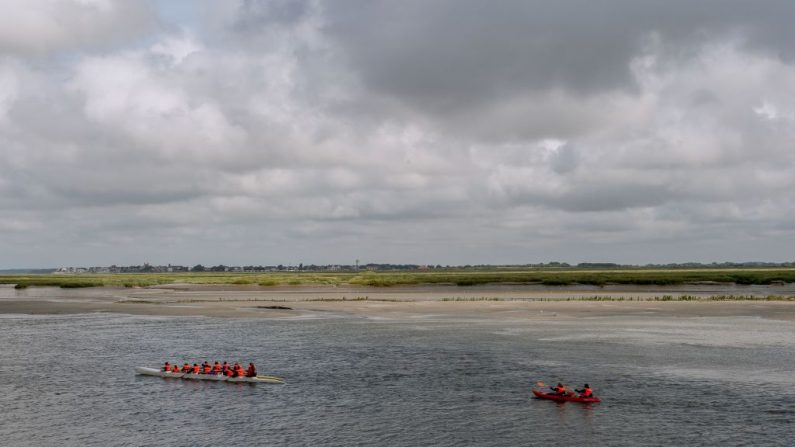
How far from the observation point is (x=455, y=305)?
91375mm

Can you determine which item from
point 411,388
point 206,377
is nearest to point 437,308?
point 206,377

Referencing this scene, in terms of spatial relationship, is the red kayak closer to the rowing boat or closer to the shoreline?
the rowing boat

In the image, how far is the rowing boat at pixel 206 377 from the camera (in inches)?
1591

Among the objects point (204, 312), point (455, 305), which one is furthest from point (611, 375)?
point (204, 312)

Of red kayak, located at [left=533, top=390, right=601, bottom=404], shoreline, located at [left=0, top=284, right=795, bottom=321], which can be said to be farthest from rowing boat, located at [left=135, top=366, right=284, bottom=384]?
shoreline, located at [left=0, top=284, right=795, bottom=321]

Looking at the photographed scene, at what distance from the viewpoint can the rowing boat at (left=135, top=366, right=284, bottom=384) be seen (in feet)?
133

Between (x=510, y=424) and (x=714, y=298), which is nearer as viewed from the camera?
(x=510, y=424)

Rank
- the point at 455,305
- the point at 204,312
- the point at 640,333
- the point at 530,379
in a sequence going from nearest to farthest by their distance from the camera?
the point at 530,379, the point at 640,333, the point at 204,312, the point at 455,305

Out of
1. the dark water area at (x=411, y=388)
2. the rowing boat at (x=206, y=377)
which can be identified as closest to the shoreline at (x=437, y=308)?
the dark water area at (x=411, y=388)

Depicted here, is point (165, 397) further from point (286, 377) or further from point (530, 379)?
point (530, 379)

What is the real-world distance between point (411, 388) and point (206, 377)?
14.4 m

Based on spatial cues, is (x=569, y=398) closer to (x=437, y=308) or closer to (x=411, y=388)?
(x=411, y=388)

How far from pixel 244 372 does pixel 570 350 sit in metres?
25.0

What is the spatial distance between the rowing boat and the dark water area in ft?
2.12
